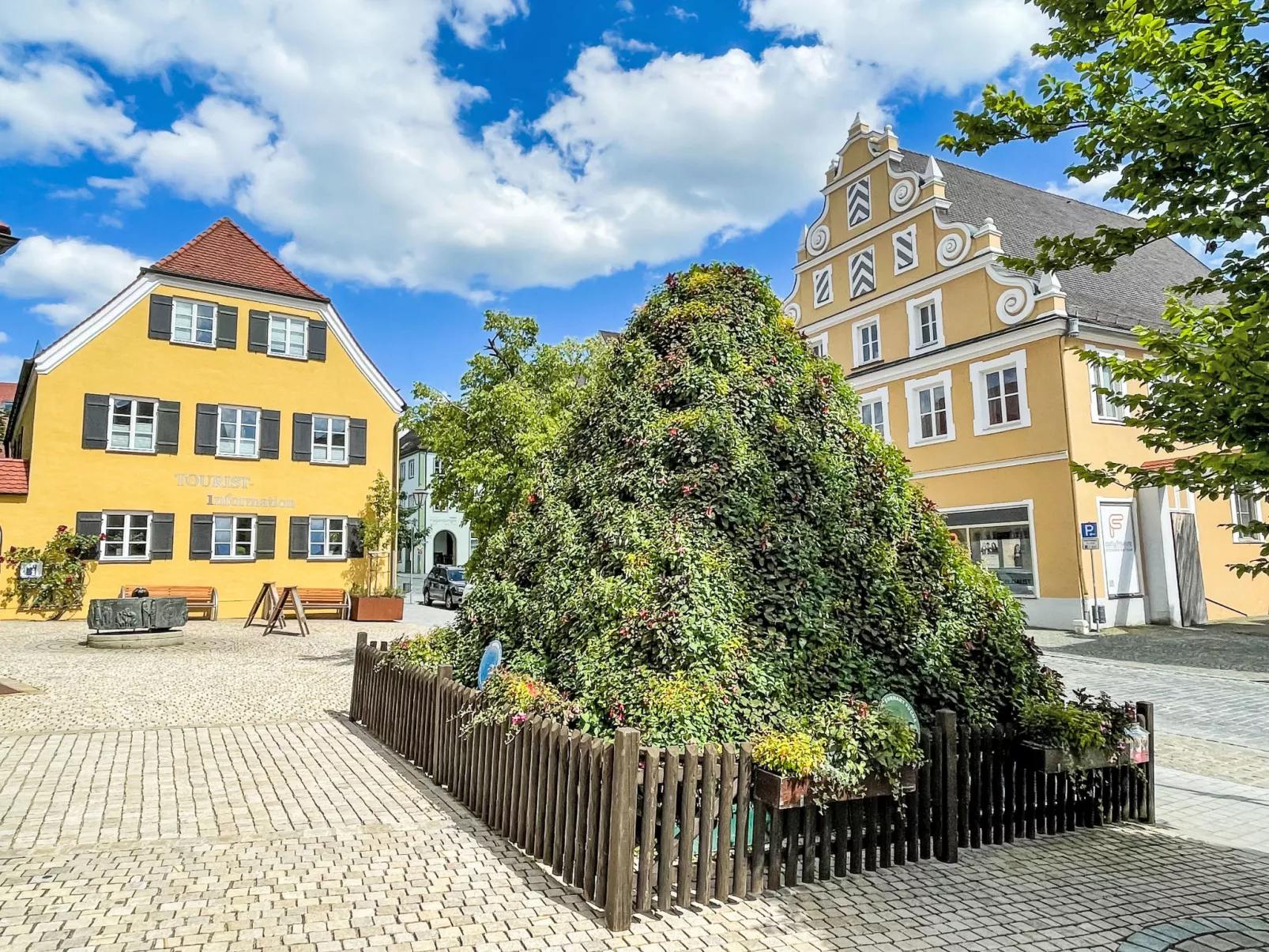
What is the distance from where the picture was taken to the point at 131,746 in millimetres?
7980

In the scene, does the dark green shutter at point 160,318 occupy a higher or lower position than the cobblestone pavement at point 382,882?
higher

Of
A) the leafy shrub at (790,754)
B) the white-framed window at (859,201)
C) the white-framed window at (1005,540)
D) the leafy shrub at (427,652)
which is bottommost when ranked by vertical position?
the leafy shrub at (790,754)

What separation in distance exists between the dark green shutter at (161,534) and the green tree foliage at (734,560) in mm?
18291

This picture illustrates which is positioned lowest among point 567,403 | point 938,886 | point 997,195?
point 938,886

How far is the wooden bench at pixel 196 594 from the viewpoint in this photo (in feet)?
70.1

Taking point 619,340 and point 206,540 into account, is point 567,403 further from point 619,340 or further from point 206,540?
point 206,540

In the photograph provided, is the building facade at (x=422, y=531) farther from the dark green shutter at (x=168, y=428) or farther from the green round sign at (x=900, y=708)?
the green round sign at (x=900, y=708)

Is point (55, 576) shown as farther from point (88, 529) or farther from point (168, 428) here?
point (168, 428)

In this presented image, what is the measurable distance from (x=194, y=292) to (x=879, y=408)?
798 inches

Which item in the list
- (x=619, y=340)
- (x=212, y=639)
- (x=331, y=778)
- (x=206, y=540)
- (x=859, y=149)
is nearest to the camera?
(x=331, y=778)

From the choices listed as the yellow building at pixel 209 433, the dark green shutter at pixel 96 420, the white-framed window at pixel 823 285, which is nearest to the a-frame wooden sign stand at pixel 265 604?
the yellow building at pixel 209 433

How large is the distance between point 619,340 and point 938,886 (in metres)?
5.20

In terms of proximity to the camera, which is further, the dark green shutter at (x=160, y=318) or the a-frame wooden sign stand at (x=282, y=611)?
the dark green shutter at (x=160, y=318)

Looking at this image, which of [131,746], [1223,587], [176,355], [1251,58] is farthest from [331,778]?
[1223,587]
